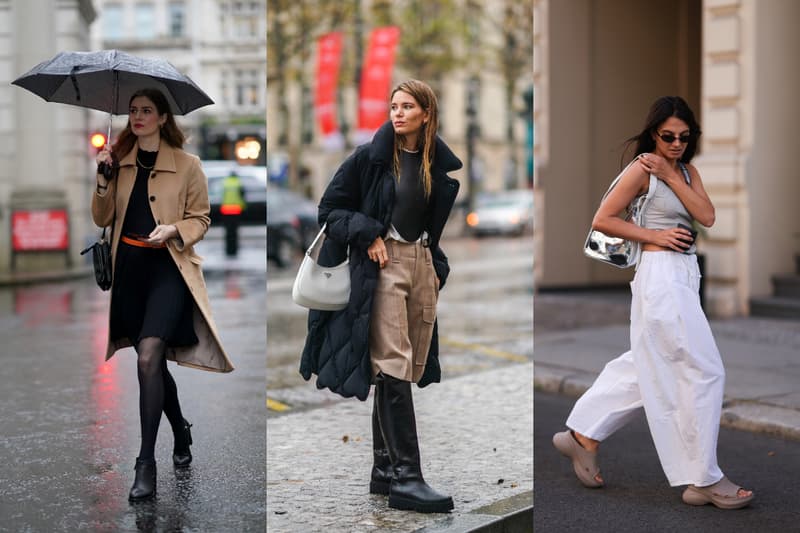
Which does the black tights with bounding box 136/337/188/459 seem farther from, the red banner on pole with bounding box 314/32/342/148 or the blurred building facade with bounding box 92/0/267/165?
the blurred building facade with bounding box 92/0/267/165

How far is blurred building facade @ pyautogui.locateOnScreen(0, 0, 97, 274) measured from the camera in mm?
22688

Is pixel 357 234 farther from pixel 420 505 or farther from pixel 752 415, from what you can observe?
pixel 752 415

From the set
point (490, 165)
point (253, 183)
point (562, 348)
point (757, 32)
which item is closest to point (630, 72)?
point (757, 32)

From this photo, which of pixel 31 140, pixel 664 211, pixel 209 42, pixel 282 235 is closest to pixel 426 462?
pixel 664 211

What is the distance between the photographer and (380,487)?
5.55 metres

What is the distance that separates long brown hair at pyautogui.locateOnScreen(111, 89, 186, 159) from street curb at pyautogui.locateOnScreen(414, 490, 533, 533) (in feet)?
7.25

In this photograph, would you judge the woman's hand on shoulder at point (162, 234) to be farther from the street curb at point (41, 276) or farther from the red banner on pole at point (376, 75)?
the red banner on pole at point (376, 75)

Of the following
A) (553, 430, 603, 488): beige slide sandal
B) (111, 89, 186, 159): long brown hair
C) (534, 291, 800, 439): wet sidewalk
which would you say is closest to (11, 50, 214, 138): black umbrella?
(111, 89, 186, 159): long brown hair

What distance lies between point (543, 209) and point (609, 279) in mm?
1420

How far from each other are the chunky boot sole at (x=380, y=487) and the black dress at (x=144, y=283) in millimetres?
1153

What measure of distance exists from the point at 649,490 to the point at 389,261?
5.92ft

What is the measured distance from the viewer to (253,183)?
108 ft

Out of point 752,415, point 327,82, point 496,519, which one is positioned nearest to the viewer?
point 496,519

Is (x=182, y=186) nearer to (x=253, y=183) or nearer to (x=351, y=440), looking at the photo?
(x=351, y=440)
